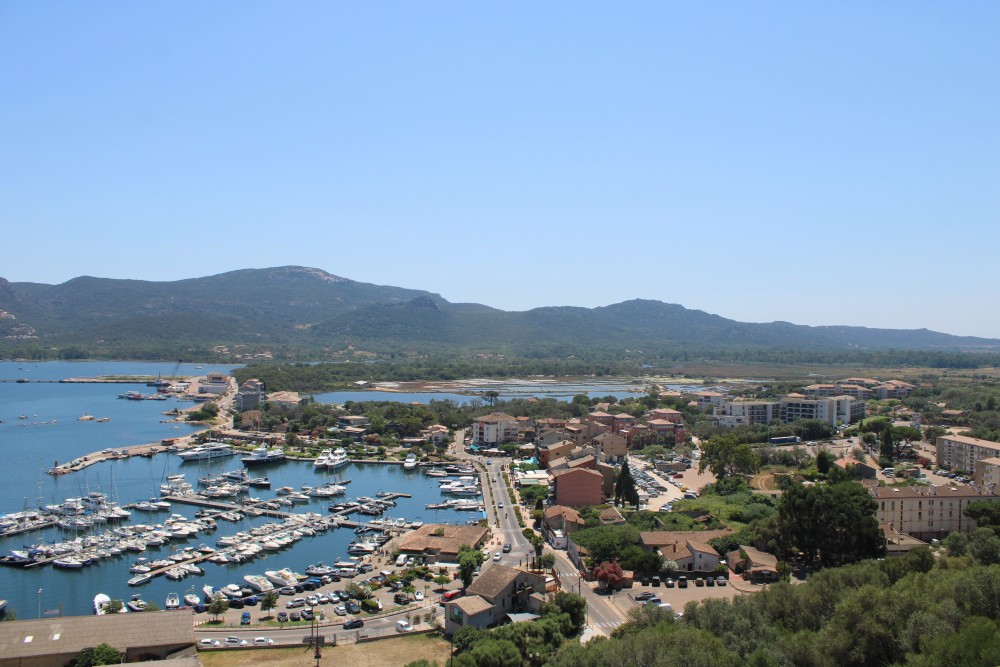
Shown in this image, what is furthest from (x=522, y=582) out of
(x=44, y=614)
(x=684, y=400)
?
(x=684, y=400)

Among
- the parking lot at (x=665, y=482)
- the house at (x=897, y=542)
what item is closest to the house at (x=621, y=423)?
the parking lot at (x=665, y=482)

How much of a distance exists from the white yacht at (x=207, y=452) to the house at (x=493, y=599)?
72.2 feet

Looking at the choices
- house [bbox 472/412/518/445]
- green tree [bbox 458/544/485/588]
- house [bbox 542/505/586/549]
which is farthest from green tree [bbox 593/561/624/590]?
house [bbox 472/412/518/445]

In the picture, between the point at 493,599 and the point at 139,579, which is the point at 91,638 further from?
the point at 493,599

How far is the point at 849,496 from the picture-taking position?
59.8 ft

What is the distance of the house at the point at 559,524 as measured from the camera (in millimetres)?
19938

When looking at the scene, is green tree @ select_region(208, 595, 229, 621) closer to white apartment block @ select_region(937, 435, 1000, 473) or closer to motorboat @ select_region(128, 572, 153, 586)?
motorboat @ select_region(128, 572, 153, 586)

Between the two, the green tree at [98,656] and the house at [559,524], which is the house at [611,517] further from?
the green tree at [98,656]

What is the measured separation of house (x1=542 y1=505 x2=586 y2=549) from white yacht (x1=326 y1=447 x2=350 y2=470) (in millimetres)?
13163

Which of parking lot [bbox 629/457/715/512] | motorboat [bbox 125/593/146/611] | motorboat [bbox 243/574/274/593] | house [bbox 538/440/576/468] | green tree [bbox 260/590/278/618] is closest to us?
green tree [bbox 260/590/278/618]

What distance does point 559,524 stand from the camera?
21.1m

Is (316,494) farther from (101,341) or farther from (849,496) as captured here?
(101,341)

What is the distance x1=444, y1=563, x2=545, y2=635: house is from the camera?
13836 mm

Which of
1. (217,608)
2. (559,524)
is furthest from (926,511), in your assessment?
(217,608)
